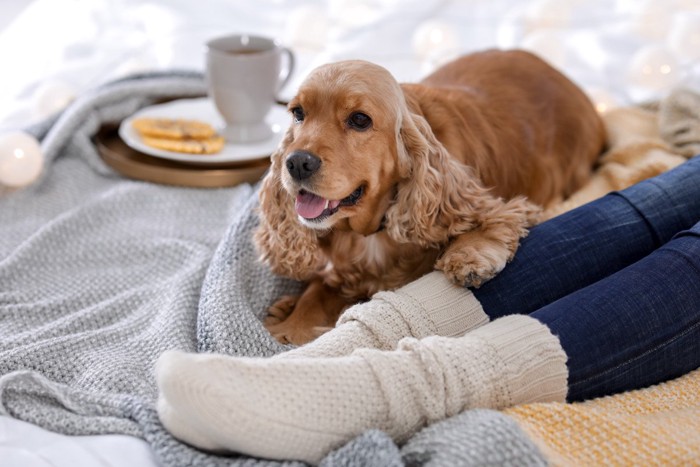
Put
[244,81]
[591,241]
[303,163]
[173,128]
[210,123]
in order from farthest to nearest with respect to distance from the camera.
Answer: [210,123] < [173,128] < [244,81] < [591,241] < [303,163]

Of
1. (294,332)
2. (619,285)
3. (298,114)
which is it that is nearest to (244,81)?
(298,114)

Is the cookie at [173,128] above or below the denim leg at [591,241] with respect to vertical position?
below

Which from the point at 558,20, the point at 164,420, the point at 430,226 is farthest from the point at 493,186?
the point at 558,20

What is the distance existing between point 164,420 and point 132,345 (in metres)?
0.41

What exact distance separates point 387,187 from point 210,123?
961mm

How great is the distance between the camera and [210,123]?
252cm

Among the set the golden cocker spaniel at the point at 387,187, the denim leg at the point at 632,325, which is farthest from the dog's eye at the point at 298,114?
the denim leg at the point at 632,325

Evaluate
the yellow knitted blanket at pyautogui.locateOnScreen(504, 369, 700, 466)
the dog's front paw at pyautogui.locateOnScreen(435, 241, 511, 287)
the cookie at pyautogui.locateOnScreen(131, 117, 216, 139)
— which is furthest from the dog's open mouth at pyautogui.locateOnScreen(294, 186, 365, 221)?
the cookie at pyautogui.locateOnScreen(131, 117, 216, 139)

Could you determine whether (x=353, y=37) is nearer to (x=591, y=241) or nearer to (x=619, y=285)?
(x=591, y=241)

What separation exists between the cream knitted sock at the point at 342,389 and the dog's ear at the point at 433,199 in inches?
15.0

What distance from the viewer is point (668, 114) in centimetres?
251

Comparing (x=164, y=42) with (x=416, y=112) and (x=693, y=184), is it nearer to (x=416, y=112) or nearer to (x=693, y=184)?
(x=416, y=112)

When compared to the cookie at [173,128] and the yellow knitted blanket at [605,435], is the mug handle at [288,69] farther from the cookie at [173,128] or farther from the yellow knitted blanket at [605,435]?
the yellow knitted blanket at [605,435]

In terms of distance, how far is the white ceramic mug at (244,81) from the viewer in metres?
2.28
